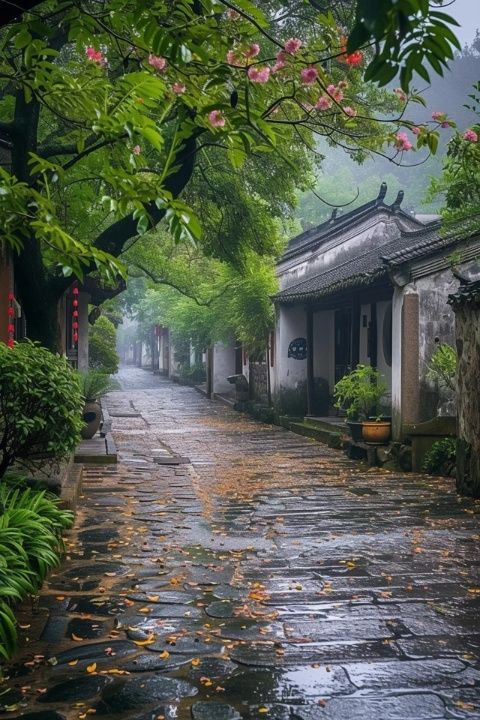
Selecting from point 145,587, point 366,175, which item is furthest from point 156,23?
point 366,175

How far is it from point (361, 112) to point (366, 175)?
5097cm

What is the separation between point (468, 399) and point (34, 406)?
6195 millimetres

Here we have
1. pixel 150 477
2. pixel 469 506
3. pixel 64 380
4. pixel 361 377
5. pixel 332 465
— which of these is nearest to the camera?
pixel 64 380

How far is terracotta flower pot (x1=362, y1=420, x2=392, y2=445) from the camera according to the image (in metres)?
14.1

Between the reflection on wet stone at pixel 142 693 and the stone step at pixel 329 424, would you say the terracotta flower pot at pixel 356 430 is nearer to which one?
the stone step at pixel 329 424

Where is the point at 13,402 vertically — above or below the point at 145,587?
above

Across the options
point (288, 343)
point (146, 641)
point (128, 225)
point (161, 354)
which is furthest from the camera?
point (161, 354)

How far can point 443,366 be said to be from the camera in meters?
13.3

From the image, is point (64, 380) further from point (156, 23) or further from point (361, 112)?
point (361, 112)

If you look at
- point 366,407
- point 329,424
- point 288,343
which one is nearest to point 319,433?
point 329,424

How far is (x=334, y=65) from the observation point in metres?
12.3

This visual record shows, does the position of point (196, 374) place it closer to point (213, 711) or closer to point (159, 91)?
point (159, 91)

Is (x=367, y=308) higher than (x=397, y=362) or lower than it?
higher

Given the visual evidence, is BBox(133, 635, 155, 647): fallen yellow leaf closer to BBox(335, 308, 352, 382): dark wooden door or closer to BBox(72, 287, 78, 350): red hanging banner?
BBox(72, 287, 78, 350): red hanging banner
